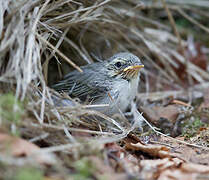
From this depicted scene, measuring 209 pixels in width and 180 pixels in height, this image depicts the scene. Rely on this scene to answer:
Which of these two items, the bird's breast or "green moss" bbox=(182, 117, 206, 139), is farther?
the bird's breast

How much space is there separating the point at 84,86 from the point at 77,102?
0.92m

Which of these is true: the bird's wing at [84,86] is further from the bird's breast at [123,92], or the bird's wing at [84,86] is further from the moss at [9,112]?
the moss at [9,112]

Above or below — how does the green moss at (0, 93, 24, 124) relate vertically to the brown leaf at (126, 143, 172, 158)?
above

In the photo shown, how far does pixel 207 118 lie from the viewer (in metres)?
4.21

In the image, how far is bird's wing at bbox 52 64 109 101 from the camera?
3916 millimetres

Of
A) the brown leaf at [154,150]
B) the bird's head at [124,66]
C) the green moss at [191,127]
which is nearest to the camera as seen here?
the brown leaf at [154,150]

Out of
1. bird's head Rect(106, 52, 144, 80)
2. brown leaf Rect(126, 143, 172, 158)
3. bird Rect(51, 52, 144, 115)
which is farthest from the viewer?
bird's head Rect(106, 52, 144, 80)

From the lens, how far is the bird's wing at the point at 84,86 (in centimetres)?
392

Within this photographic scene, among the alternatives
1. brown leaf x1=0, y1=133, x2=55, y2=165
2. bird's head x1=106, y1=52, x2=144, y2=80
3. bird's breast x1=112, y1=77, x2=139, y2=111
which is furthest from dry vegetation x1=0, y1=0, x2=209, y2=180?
bird's head x1=106, y1=52, x2=144, y2=80

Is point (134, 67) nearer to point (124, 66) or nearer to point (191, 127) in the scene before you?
point (124, 66)

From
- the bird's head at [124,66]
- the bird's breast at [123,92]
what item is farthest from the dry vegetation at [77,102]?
the bird's head at [124,66]

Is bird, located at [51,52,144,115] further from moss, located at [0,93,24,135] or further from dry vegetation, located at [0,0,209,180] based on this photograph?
moss, located at [0,93,24,135]

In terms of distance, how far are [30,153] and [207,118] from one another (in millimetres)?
2720

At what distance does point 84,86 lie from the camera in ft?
13.3
